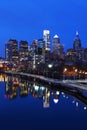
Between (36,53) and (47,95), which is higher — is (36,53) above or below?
above

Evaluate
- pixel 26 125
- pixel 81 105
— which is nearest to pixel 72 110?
pixel 81 105

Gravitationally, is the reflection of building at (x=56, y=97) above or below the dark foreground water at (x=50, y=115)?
above

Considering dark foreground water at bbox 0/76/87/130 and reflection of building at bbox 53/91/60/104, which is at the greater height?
reflection of building at bbox 53/91/60/104

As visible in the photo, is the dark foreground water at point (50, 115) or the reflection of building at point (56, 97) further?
the reflection of building at point (56, 97)

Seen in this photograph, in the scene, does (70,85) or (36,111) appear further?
(70,85)

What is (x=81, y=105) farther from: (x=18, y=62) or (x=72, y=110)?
(x=18, y=62)

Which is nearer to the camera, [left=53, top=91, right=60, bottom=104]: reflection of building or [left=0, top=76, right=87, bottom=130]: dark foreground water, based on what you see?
[left=0, top=76, right=87, bottom=130]: dark foreground water

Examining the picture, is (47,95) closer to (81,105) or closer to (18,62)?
(81,105)

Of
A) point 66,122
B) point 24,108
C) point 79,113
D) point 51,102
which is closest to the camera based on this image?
point 66,122

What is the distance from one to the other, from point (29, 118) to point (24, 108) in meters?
8.01

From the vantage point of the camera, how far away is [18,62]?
608ft

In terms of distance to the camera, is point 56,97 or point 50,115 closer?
point 50,115

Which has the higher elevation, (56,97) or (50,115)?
(56,97)

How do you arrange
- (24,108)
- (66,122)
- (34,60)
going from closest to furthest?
(66,122)
(24,108)
(34,60)
